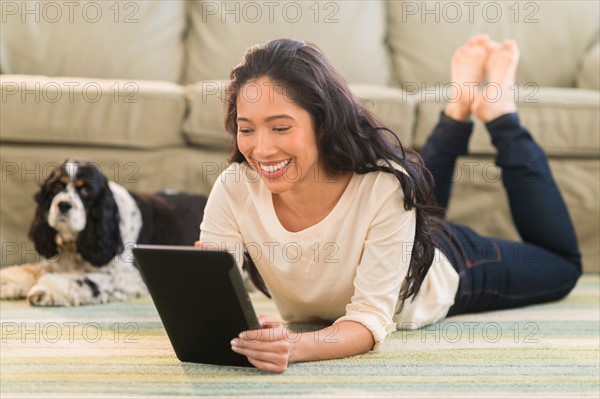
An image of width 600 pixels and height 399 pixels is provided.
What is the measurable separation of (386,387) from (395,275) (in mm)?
283

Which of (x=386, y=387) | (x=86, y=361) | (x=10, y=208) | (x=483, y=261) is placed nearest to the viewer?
(x=386, y=387)

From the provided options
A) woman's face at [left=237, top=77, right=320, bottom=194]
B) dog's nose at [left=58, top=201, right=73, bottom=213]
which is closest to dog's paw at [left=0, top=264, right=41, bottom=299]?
dog's nose at [left=58, top=201, right=73, bottom=213]

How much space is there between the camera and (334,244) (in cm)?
215

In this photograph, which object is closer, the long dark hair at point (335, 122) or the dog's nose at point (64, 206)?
the long dark hair at point (335, 122)

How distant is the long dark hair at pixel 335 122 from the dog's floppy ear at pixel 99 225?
0.65 meters

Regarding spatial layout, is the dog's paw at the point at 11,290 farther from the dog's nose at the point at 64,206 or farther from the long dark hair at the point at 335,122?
the long dark hair at the point at 335,122

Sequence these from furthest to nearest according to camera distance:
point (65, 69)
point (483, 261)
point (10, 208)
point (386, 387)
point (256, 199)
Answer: point (65, 69)
point (10, 208)
point (483, 261)
point (256, 199)
point (386, 387)

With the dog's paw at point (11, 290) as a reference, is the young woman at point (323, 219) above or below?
above

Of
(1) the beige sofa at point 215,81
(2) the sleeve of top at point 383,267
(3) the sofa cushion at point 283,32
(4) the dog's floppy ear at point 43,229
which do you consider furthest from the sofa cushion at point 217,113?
(2) the sleeve of top at point 383,267

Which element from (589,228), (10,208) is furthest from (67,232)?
(589,228)

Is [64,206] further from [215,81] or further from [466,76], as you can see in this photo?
[466,76]

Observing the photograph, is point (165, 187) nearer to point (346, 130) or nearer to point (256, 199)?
point (256, 199)

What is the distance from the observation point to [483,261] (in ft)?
8.53

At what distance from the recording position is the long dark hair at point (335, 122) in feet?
6.66
